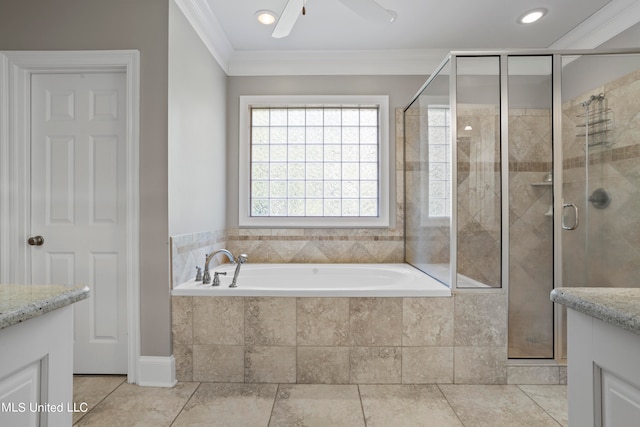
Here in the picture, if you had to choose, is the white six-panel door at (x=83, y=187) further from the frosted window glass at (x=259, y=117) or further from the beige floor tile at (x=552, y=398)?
the beige floor tile at (x=552, y=398)

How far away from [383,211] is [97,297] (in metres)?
2.40

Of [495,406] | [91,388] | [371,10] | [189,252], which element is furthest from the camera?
[189,252]

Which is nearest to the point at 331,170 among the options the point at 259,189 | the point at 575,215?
the point at 259,189

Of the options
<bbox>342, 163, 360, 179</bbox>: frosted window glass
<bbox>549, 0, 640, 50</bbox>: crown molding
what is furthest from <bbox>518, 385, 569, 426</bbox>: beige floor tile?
<bbox>549, 0, 640, 50</bbox>: crown molding

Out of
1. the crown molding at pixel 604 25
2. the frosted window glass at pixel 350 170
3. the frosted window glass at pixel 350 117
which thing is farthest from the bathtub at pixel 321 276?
the crown molding at pixel 604 25

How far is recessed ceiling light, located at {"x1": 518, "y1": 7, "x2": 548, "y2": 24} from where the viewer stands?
2.61 m

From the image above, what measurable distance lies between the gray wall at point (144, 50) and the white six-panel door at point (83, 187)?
0.63 ft

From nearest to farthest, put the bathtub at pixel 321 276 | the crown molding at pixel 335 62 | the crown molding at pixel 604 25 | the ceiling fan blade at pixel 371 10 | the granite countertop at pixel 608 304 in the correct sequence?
the granite countertop at pixel 608 304, the ceiling fan blade at pixel 371 10, the crown molding at pixel 604 25, the bathtub at pixel 321 276, the crown molding at pixel 335 62

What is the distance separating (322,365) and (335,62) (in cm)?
263

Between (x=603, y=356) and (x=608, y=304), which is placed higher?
(x=608, y=304)

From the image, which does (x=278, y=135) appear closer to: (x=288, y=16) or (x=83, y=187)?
(x=288, y=16)

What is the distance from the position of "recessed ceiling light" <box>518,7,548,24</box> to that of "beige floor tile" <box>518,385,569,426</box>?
102 inches

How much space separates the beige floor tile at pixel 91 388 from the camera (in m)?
1.97

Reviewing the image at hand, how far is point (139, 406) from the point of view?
6.41 ft
